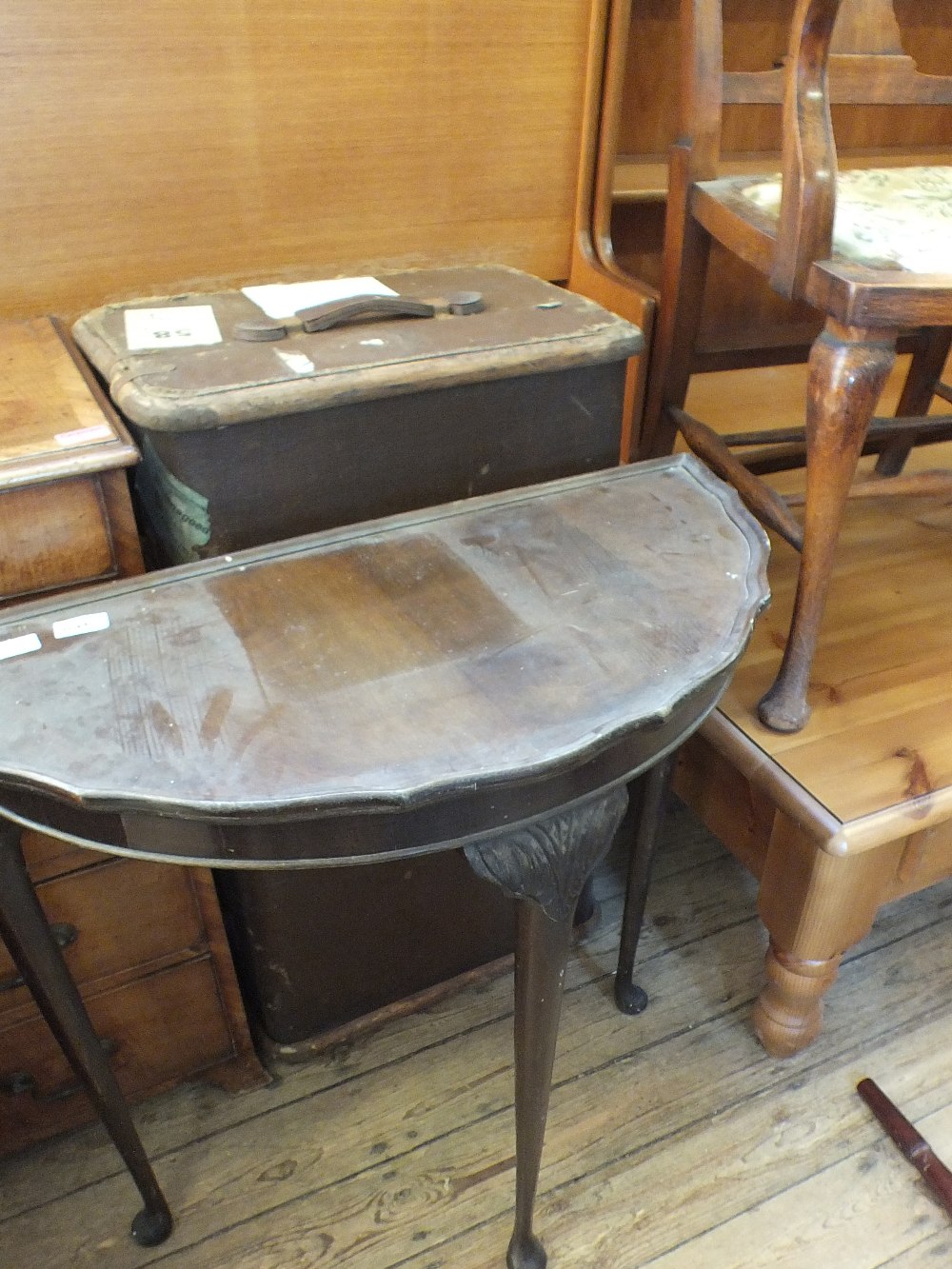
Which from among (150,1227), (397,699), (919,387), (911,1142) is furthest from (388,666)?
(919,387)

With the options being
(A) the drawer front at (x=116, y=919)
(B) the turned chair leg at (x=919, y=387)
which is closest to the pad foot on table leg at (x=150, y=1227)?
(A) the drawer front at (x=116, y=919)

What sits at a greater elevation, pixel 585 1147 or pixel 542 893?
pixel 542 893

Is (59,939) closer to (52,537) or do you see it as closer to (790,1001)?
(52,537)

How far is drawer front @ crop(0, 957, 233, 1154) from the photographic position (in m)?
0.96

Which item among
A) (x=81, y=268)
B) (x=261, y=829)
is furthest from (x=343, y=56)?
(x=261, y=829)

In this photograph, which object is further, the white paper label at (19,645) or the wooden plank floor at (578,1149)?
the wooden plank floor at (578,1149)

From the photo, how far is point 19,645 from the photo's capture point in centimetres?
65

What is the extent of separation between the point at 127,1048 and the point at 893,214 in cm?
121

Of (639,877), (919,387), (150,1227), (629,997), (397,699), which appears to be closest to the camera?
(397,699)

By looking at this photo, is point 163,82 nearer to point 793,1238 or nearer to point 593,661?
point 593,661

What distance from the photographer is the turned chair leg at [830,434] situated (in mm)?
843

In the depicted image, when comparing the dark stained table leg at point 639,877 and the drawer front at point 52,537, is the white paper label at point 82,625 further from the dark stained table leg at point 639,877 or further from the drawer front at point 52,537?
the dark stained table leg at point 639,877

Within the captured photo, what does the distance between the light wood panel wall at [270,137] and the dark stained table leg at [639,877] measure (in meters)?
0.69

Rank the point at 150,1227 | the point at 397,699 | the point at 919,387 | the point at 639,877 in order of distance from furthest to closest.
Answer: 1. the point at 919,387
2. the point at 639,877
3. the point at 150,1227
4. the point at 397,699
